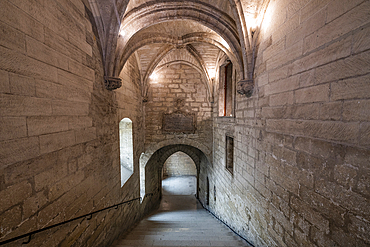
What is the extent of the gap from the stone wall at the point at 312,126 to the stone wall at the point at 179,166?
9572mm

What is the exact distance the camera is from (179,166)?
1260 centimetres

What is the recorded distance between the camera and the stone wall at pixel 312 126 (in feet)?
4.46

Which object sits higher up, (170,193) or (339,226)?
(339,226)

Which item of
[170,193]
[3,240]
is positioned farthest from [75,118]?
[170,193]

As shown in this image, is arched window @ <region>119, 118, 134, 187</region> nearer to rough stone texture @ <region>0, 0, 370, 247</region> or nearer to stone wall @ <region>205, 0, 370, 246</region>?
rough stone texture @ <region>0, 0, 370, 247</region>

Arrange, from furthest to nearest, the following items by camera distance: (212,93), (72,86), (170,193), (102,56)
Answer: (170,193)
(212,93)
(102,56)
(72,86)

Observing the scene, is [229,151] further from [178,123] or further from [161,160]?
[161,160]

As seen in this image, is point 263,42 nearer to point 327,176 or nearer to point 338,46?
point 338,46

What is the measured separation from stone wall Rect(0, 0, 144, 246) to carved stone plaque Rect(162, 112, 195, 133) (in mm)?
3831

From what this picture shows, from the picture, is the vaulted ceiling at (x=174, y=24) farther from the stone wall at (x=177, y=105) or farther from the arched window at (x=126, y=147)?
the arched window at (x=126, y=147)

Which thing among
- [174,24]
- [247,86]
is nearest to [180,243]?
[247,86]

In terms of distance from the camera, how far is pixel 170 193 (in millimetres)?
9938

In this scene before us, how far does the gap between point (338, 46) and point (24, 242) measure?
3413 mm

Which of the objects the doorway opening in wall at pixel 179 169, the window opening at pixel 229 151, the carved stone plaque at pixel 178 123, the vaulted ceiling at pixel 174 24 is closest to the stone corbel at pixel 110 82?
the vaulted ceiling at pixel 174 24
